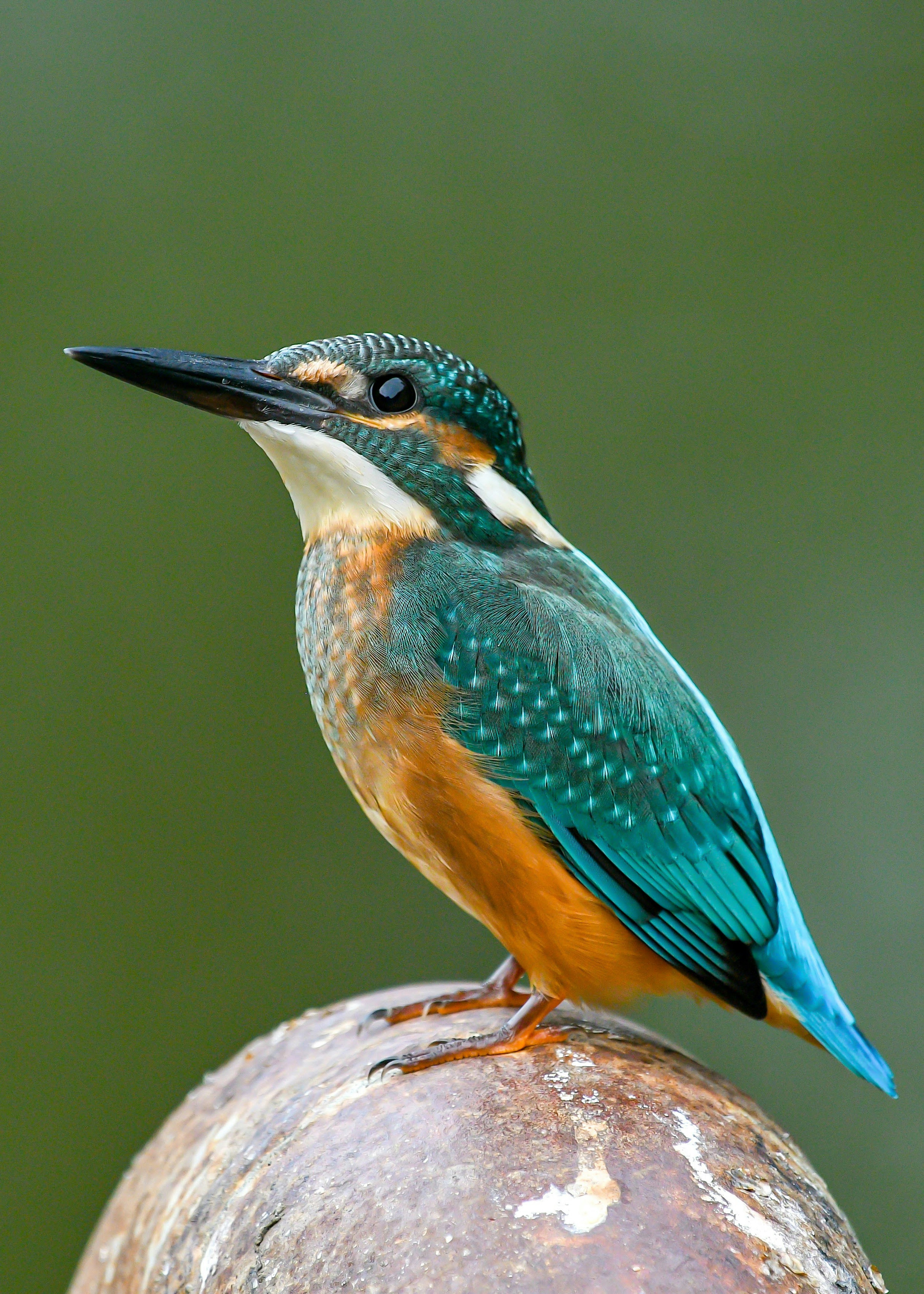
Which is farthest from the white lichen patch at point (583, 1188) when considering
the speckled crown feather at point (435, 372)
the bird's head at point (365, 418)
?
the speckled crown feather at point (435, 372)

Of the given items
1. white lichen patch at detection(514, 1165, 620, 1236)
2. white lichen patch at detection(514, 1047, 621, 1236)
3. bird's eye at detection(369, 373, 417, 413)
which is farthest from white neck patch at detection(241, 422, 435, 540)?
white lichen patch at detection(514, 1165, 620, 1236)

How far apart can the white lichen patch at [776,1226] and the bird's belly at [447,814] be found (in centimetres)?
49

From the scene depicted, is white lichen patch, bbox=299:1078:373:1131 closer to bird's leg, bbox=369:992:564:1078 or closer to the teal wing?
bird's leg, bbox=369:992:564:1078

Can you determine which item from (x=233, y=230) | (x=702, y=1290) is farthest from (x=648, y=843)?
(x=233, y=230)

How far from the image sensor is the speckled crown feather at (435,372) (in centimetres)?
241

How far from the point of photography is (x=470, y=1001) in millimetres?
2557

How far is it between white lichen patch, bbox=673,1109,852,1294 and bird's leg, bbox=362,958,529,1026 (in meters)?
0.59

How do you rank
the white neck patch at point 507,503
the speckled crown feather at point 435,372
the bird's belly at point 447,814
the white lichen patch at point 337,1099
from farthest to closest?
the white neck patch at point 507,503, the speckled crown feather at point 435,372, the bird's belly at point 447,814, the white lichen patch at point 337,1099

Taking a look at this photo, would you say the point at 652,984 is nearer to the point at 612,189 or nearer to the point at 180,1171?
the point at 180,1171

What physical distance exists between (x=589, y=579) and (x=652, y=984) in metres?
0.77

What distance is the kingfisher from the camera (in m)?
2.32

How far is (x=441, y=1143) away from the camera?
1.89m

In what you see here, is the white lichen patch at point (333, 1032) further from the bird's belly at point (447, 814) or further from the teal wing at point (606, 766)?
the teal wing at point (606, 766)

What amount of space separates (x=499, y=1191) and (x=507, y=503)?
1258 millimetres
